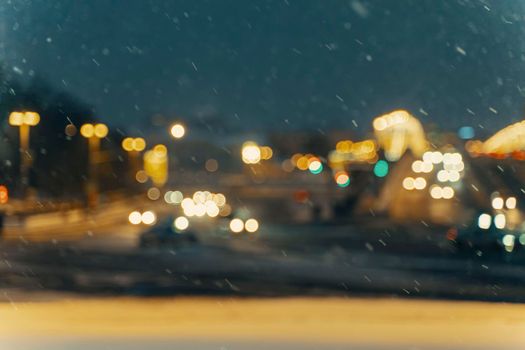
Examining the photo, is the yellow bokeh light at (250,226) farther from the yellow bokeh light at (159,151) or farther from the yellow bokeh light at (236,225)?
the yellow bokeh light at (159,151)

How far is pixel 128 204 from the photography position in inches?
3671

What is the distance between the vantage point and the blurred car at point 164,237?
141 ft

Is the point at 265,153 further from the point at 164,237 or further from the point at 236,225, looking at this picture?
the point at 164,237

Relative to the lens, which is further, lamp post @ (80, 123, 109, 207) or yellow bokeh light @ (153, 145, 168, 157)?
yellow bokeh light @ (153, 145, 168, 157)

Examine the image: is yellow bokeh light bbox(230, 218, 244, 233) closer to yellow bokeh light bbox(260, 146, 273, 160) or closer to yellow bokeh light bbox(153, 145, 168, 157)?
yellow bokeh light bbox(153, 145, 168, 157)

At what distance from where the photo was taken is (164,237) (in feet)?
141

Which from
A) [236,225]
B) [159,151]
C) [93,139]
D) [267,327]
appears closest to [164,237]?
[236,225]

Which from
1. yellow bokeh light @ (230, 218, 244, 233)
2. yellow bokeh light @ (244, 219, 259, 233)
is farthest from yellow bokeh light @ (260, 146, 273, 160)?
yellow bokeh light @ (230, 218, 244, 233)

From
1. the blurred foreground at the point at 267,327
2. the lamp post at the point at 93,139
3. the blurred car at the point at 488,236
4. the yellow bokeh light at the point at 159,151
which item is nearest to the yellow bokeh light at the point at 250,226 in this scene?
the blurred car at the point at 488,236

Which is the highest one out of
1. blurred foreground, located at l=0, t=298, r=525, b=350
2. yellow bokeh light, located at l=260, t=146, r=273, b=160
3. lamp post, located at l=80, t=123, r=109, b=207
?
yellow bokeh light, located at l=260, t=146, r=273, b=160

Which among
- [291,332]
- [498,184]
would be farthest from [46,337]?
[498,184]

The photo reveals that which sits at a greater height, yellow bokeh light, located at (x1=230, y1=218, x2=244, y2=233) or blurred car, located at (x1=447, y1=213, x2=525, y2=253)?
yellow bokeh light, located at (x1=230, y1=218, x2=244, y2=233)

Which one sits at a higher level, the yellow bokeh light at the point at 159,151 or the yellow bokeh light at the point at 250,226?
the yellow bokeh light at the point at 159,151

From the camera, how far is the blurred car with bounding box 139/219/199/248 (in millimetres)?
43031
